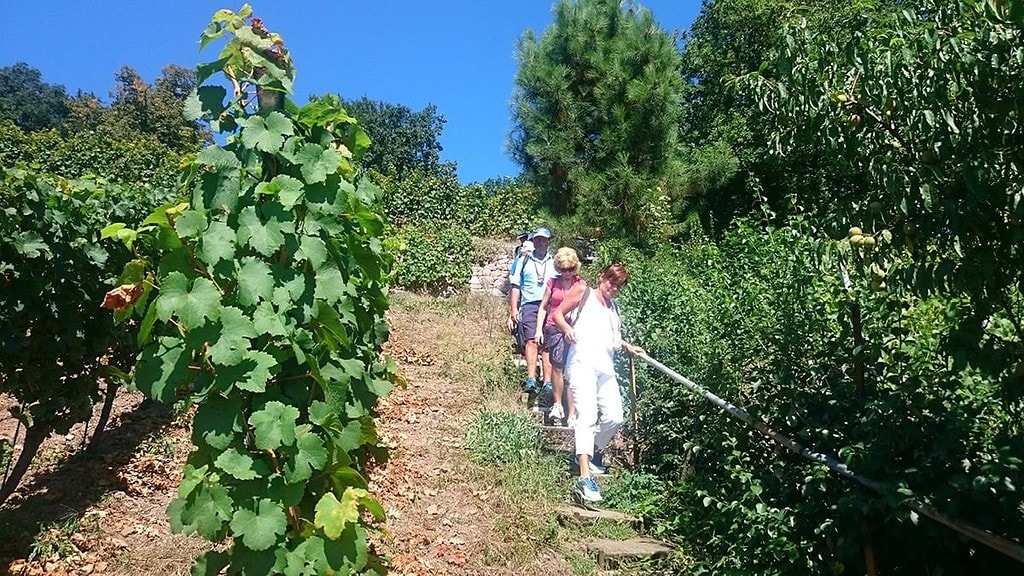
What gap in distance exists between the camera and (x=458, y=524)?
16.4 feet

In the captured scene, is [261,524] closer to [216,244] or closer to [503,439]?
[216,244]

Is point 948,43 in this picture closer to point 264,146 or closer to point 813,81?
point 813,81

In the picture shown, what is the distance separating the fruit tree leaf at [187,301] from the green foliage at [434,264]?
9268mm

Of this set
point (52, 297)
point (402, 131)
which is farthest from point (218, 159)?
point (402, 131)

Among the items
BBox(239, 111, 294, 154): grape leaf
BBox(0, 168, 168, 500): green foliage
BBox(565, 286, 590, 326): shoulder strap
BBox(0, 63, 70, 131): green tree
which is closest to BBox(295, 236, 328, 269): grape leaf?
BBox(239, 111, 294, 154): grape leaf

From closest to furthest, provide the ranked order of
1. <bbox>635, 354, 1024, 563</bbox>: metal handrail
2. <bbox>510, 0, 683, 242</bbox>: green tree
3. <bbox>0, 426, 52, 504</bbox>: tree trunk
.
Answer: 1. <bbox>635, 354, 1024, 563</bbox>: metal handrail
2. <bbox>0, 426, 52, 504</bbox>: tree trunk
3. <bbox>510, 0, 683, 242</bbox>: green tree

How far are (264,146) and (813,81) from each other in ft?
6.87

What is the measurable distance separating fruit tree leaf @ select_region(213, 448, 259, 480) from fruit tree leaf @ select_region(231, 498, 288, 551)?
121 mm

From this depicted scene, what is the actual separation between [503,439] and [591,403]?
41.5 inches

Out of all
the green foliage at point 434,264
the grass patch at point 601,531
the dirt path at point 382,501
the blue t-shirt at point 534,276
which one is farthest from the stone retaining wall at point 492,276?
the grass patch at point 601,531

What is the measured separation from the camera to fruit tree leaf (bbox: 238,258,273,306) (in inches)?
108

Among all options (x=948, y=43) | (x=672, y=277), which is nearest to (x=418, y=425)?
(x=672, y=277)

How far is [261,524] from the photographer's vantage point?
273 cm

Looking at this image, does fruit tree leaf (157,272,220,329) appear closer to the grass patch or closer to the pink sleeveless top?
the grass patch
